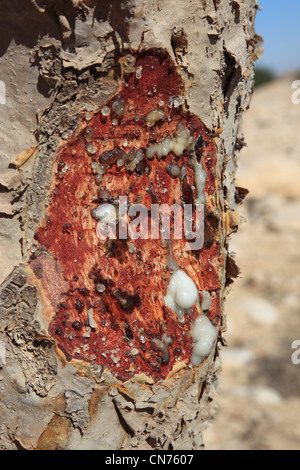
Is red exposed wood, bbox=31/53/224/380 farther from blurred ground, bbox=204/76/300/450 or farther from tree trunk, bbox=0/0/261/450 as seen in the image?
blurred ground, bbox=204/76/300/450

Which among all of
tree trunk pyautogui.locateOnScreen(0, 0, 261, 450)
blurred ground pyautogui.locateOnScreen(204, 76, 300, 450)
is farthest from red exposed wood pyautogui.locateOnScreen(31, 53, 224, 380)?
blurred ground pyautogui.locateOnScreen(204, 76, 300, 450)

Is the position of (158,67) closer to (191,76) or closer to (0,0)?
(191,76)

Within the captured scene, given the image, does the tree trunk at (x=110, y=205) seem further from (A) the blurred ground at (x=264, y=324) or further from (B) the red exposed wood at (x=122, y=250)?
(A) the blurred ground at (x=264, y=324)

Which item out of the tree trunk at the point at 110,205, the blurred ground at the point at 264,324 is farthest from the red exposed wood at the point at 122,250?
the blurred ground at the point at 264,324

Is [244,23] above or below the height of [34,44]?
above

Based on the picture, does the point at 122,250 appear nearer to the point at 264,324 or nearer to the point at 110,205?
the point at 110,205

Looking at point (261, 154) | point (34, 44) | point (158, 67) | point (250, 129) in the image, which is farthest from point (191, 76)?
point (250, 129)

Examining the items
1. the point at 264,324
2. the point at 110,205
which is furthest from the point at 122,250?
the point at 264,324
